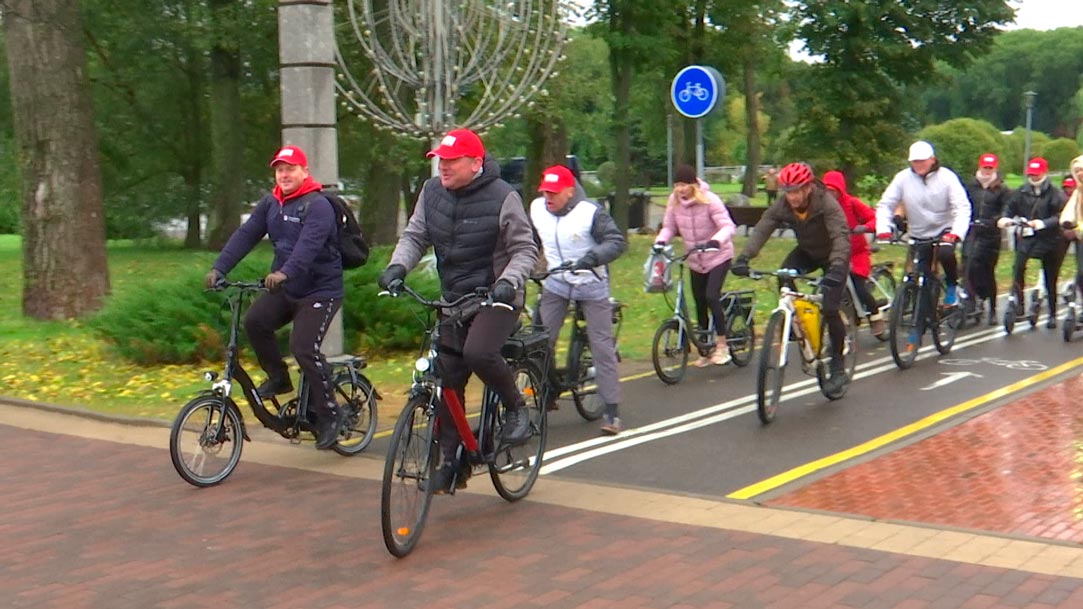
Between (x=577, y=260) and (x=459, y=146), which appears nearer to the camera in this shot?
(x=459, y=146)

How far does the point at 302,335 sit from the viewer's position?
8.02m

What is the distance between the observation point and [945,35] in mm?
33125

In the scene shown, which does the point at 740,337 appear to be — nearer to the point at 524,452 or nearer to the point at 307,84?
the point at 307,84

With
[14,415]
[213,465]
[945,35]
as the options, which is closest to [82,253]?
[14,415]

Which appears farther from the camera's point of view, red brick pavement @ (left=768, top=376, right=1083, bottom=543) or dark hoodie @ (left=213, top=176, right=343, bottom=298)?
dark hoodie @ (left=213, top=176, right=343, bottom=298)

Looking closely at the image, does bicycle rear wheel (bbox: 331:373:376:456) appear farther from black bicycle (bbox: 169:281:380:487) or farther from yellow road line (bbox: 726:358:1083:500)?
yellow road line (bbox: 726:358:1083:500)

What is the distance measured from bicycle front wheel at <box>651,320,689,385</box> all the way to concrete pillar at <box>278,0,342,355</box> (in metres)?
2.69

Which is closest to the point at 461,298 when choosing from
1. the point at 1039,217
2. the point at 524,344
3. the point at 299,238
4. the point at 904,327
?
the point at 524,344

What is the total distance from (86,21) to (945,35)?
67.0ft

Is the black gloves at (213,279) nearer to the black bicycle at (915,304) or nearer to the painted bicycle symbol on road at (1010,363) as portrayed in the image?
the black bicycle at (915,304)

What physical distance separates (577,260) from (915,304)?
174 inches

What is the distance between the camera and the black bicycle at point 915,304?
1176cm

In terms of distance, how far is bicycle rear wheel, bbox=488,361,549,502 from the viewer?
7.07m

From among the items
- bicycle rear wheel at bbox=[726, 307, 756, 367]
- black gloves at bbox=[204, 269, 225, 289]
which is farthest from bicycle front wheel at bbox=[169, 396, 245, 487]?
bicycle rear wheel at bbox=[726, 307, 756, 367]
